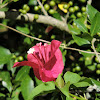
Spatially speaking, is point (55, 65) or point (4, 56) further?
point (4, 56)

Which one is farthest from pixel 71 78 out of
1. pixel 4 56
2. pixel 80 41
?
pixel 4 56

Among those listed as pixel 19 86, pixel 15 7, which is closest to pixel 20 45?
pixel 15 7

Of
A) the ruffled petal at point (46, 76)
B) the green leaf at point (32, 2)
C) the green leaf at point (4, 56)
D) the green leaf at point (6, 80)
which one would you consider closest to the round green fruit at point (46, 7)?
the green leaf at point (32, 2)

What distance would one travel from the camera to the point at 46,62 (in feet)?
2.85

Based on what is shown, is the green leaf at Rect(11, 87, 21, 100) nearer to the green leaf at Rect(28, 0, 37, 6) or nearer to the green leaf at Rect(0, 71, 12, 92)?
the green leaf at Rect(0, 71, 12, 92)

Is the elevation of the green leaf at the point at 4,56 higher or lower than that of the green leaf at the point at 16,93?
higher

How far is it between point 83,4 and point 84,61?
408 mm

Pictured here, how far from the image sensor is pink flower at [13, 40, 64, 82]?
2.77ft

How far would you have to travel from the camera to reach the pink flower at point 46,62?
85 centimetres

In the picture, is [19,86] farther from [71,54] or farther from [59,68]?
[71,54]

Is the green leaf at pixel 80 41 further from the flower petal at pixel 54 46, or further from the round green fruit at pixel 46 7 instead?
the round green fruit at pixel 46 7

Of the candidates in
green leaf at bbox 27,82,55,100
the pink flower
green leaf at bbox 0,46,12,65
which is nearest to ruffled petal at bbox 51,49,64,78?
the pink flower

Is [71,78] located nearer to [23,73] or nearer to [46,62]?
[46,62]

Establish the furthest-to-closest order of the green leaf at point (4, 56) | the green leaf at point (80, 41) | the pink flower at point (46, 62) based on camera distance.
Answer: the green leaf at point (4, 56) < the green leaf at point (80, 41) < the pink flower at point (46, 62)
